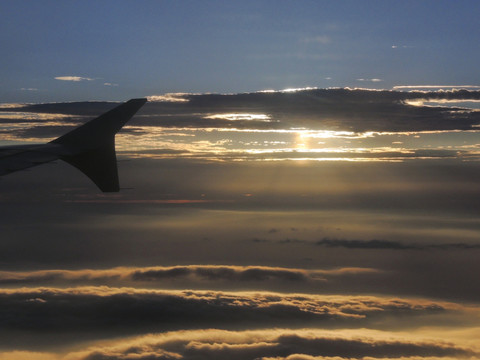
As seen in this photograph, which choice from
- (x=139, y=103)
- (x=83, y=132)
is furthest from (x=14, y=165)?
(x=139, y=103)

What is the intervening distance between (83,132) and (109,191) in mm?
2697

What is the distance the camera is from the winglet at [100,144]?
1962 cm

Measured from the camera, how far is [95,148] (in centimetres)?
1970

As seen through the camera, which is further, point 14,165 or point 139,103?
point 139,103

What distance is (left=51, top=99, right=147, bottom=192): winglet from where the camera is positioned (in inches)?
773

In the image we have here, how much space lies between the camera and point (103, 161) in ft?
66.5

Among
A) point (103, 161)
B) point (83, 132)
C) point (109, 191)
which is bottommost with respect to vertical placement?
point (109, 191)

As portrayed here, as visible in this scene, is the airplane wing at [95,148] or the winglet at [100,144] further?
the winglet at [100,144]

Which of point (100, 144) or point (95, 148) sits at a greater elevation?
point (100, 144)

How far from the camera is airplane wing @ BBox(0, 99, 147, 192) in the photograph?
19391 mm

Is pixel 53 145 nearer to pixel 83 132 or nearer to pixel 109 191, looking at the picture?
pixel 83 132

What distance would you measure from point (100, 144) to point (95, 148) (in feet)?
0.86

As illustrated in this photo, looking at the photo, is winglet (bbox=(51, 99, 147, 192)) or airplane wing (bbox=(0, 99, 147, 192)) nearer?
airplane wing (bbox=(0, 99, 147, 192))

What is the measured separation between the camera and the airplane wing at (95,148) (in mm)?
19391
